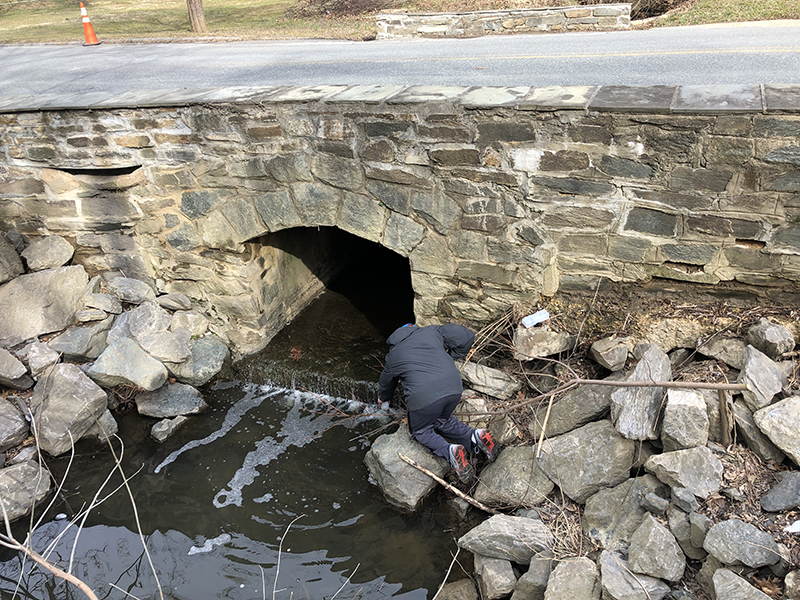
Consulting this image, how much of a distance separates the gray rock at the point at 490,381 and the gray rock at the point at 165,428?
276 centimetres

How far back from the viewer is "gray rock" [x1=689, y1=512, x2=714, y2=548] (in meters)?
3.09

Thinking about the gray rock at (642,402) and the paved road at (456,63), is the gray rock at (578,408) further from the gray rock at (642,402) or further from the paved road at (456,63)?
the paved road at (456,63)

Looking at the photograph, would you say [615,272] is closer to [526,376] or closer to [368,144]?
[526,376]

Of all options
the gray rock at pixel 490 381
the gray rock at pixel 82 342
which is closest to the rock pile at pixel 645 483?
the gray rock at pixel 490 381

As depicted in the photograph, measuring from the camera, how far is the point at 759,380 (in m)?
3.45

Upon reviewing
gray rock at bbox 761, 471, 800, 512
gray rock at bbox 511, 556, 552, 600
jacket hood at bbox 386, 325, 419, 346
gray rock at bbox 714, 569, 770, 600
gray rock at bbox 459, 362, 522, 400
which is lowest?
gray rock at bbox 511, 556, 552, 600

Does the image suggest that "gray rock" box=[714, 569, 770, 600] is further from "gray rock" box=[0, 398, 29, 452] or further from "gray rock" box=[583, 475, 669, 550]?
"gray rock" box=[0, 398, 29, 452]

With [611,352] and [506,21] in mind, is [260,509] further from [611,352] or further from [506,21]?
[506,21]

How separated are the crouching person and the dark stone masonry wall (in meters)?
0.56

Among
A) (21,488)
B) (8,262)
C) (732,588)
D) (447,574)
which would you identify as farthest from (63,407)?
(732,588)

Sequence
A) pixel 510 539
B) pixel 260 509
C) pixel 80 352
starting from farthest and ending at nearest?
pixel 80 352 → pixel 260 509 → pixel 510 539

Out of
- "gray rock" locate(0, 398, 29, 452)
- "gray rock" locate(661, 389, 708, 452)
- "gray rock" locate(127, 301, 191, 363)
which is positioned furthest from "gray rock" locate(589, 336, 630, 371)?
"gray rock" locate(0, 398, 29, 452)

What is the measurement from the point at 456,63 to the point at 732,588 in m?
5.98

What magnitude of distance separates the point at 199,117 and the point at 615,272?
3.69 meters
